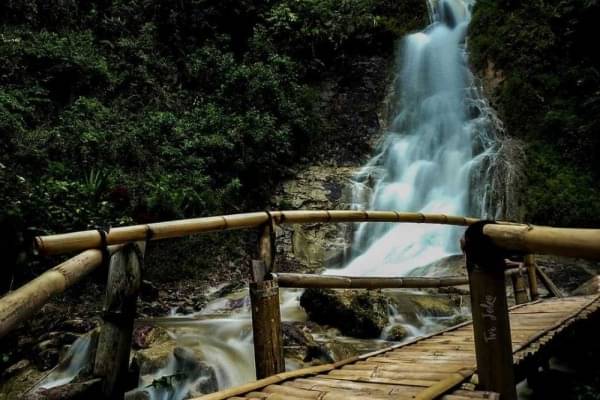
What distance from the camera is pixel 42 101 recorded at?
9.49 metres

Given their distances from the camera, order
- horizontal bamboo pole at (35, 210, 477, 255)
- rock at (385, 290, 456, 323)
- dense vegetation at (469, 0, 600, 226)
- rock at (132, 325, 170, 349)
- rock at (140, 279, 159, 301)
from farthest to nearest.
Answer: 1. dense vegetation at (469, 0, 600, 226)
2. rock at (140, 279, 159, 301)
3. rock at (385, 290, 456, 323)
4. rock at (132, 325, 170, 349)
5. horizontal bamboo pole at (35, 210, 477, 255)

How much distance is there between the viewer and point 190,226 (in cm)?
222

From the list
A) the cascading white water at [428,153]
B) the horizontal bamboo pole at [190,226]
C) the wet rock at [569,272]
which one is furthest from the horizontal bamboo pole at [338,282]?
the cascading white water at [428,153]

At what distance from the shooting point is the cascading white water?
919cm

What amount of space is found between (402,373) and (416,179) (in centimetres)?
916

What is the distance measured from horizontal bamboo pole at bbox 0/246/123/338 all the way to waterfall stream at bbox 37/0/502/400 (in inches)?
120

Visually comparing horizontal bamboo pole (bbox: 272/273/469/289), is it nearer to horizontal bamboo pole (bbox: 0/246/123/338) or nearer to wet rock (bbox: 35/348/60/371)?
horizontal bamboo pole (bbox: 0/246/123/338)

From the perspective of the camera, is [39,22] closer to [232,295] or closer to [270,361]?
[232,295]

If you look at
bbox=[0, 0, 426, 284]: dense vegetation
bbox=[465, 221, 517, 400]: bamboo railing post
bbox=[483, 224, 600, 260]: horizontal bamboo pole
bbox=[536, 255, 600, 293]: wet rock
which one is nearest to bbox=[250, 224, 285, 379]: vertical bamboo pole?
bbox=[465, 221, 517, 400]: bamboo railing post

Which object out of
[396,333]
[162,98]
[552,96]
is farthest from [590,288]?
[162,98]

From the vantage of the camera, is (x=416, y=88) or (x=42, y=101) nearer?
(x=42, y=101)

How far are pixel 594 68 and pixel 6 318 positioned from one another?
11.4 metres

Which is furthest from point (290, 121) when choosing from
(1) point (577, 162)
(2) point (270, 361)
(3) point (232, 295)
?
(2) point (270, 361)

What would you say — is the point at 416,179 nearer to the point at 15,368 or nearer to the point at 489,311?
the point at 15,368
